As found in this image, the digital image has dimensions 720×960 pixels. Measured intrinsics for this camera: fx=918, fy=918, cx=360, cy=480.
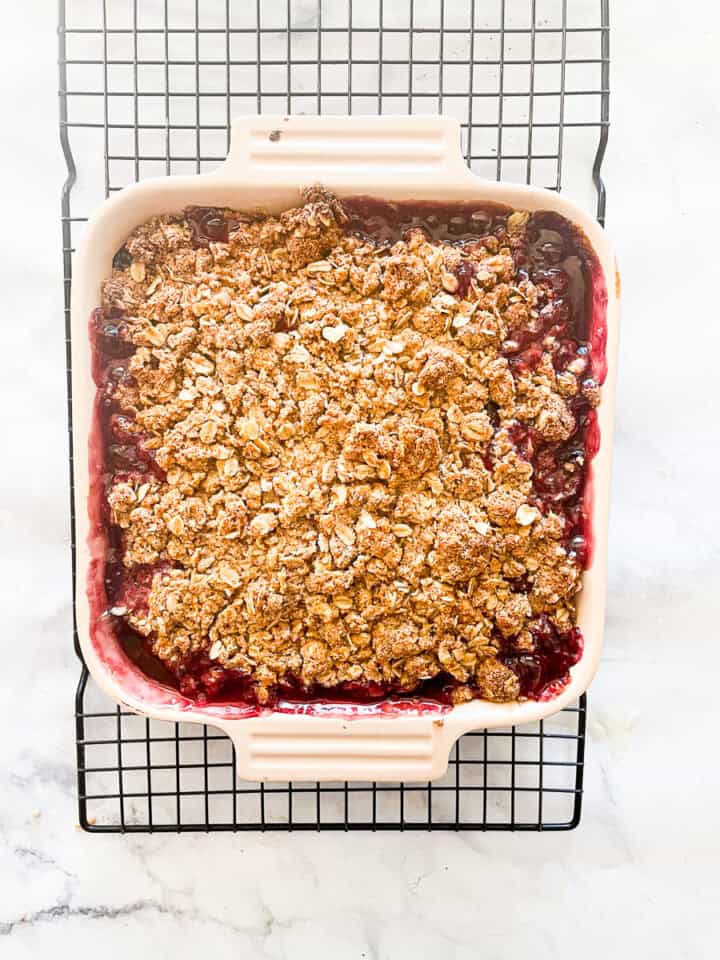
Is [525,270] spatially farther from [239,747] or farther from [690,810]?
[690,810]

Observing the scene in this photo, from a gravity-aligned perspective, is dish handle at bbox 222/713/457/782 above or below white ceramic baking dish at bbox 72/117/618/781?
below

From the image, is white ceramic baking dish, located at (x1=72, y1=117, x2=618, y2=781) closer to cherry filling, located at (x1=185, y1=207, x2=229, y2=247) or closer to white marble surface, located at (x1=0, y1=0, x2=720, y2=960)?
cherry filling, located at (x1=185, y1=207, x2=229, y2=247)

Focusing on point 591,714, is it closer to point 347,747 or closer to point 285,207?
point 347,747

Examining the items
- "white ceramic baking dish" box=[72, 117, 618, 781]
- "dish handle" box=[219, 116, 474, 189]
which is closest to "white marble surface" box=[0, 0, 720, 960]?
"white ceramic baking dish" box=[72, 117, 618, 781]

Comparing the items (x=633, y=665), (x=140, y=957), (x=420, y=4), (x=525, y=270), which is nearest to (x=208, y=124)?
(x=420, y=4)

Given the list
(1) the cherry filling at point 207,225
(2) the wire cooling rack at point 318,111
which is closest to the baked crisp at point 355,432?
(1) the cherry filling at point 207,225

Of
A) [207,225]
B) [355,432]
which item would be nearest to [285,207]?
[207,225]

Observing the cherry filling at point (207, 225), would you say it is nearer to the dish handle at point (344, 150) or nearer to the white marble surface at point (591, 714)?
the dish handle at point (344, 150)
